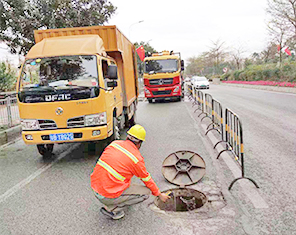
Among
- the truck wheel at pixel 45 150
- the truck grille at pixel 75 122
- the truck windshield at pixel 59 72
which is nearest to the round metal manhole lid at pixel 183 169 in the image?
the truck grille at pixel 75 122

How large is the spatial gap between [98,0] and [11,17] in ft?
17.9

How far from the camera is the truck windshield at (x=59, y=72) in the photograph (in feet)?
21.0

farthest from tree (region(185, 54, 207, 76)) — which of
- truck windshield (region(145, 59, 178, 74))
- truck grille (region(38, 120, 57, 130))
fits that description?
truck grille (region(38, 120, 57, 130))

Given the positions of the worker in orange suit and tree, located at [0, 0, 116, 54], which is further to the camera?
tree, located at [0, 0, 116, 54]

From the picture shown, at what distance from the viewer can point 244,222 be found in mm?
3625

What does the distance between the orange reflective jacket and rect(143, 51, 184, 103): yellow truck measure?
50.1 feet

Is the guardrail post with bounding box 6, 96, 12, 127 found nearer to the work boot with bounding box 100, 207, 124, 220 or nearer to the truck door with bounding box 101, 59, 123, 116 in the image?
the truck door with bounding box 101, 59, 123, 116

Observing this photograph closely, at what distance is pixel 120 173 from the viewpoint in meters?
3.57

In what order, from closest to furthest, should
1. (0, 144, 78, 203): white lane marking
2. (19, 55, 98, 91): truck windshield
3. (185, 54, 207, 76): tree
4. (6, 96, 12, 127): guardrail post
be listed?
(0, 144, 78, 203): white lane marking → (19, 55, 98, 91): truck windshield → (6, 96, 12, 127): guardrail post → (185, 54, 207, 76): tree

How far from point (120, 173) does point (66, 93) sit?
3157 millimetres

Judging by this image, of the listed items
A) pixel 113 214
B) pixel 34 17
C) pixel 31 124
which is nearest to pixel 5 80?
pixel 34 17

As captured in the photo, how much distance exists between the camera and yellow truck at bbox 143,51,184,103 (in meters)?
18.7

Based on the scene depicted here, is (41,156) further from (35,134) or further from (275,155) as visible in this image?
(275,155)

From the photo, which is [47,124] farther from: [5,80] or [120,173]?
[5,80]
